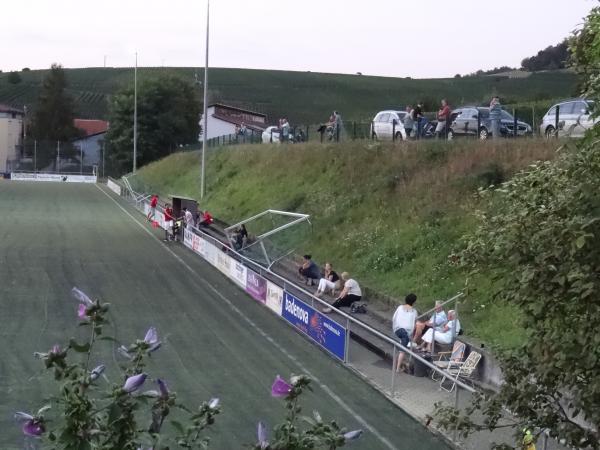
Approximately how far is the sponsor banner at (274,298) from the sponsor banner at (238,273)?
261 centimetres

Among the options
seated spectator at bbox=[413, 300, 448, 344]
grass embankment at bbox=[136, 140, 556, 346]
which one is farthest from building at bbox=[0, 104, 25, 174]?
seated spectator at bbox=[413, 300, 448, 344]

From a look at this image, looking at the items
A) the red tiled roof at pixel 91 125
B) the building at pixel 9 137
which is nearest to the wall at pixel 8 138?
the building at pixel 9 137

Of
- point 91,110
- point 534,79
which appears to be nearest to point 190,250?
point 534,79

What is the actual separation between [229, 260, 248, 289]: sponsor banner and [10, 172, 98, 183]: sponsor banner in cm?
6381

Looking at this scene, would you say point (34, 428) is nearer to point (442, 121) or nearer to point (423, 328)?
point (423, 328)

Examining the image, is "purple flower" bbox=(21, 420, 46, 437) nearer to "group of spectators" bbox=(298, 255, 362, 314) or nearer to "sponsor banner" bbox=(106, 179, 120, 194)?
"group of spectators" bbox=(298, 255, 362, 314)

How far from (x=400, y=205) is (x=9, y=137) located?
8821 cm

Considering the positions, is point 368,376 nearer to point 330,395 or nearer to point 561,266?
point 330,395

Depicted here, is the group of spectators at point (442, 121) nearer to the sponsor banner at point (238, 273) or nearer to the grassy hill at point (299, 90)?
the sponsor banner at point (238, 273)

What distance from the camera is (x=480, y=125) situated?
1121 inches

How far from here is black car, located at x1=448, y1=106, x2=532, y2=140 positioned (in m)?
27.5

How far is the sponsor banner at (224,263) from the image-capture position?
26.4m

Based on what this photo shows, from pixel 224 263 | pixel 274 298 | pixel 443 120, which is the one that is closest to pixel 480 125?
pixel 443 120

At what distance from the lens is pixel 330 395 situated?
14.5 m
